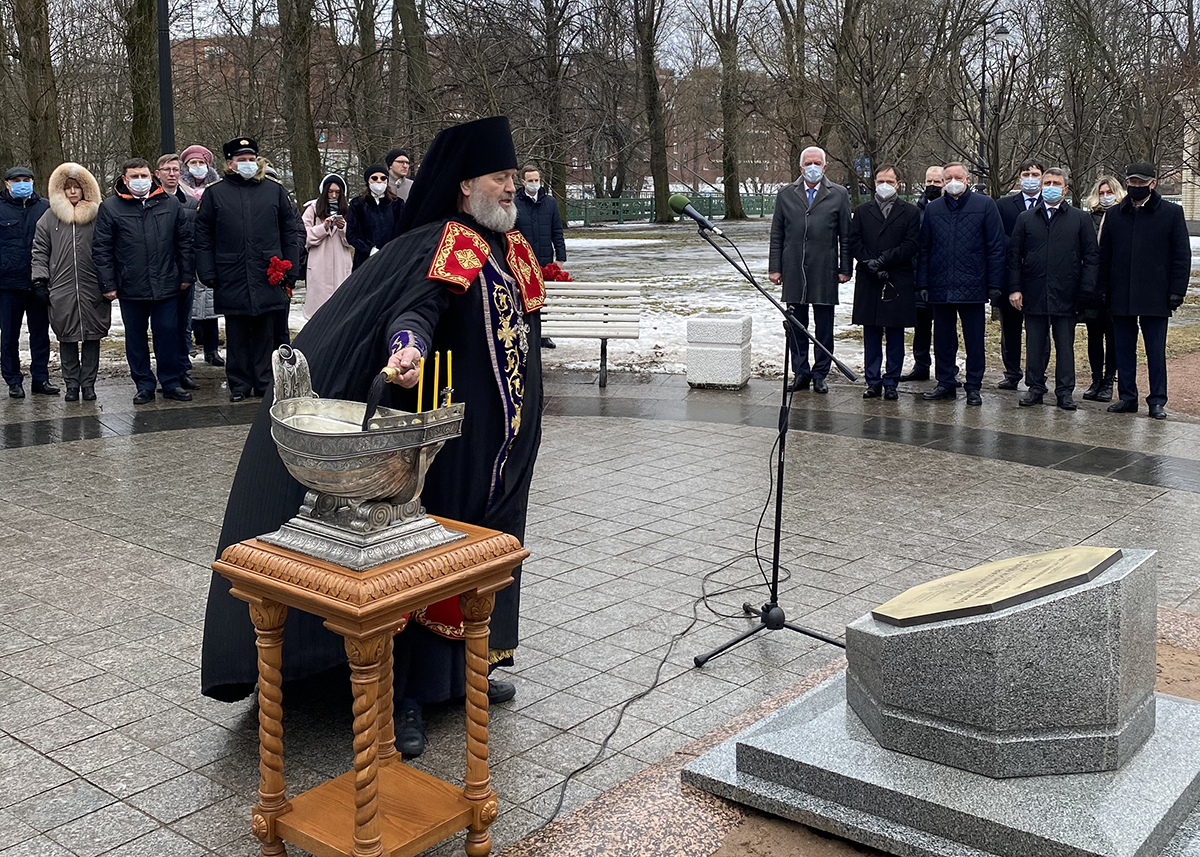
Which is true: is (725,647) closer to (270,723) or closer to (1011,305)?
(270,723)

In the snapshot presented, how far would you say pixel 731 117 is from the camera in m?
44.5

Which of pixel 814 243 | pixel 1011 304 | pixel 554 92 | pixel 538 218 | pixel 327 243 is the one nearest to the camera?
pixel 1011 304

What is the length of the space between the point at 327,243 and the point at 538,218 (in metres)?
3.15

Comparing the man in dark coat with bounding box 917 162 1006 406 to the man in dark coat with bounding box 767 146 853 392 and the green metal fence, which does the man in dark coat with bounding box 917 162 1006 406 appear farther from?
the green metal fence

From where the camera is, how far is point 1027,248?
1051 centimetres

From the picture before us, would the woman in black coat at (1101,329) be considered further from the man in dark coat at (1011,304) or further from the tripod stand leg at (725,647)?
the tripod stand leg at (725,647)

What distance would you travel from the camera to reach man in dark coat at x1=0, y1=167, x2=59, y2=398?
35.2ft

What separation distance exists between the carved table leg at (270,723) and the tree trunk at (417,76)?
18.9m

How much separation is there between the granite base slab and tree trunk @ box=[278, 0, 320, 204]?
63.0 ft

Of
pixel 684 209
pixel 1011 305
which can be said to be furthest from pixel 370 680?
pixel 1011 305

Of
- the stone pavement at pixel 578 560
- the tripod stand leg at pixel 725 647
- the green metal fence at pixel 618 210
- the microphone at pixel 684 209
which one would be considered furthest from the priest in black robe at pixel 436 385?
the green metal fence at pixel 618 210

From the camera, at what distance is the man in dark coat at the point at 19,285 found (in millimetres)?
10734

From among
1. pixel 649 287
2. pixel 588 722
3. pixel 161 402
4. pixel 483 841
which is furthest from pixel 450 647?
pixel 649 287

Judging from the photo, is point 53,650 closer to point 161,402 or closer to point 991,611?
point 991,611
